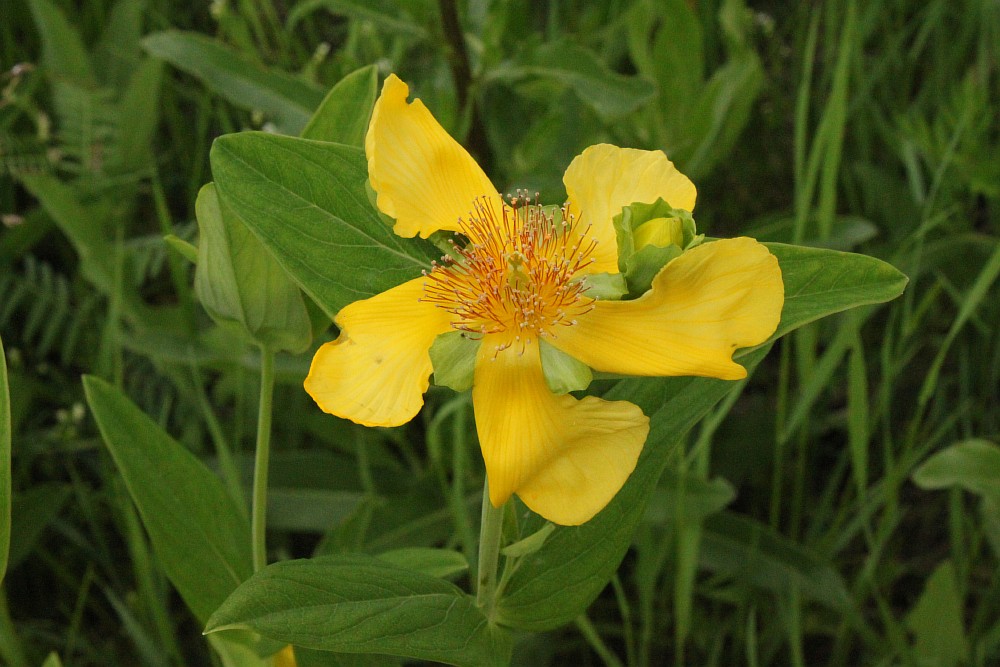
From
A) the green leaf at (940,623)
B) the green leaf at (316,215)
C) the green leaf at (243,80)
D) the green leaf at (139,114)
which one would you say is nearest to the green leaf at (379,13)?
the green leaf at (243,80)

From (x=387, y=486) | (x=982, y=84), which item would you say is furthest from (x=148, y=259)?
(x=982, y=84)

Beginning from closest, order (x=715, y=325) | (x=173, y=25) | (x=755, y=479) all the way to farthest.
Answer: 1. (x=715, y=325)
2. (x=755, y=479)
3. (x=173, y=25)

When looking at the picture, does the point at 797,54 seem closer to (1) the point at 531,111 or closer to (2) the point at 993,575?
(1) the point at 531,111

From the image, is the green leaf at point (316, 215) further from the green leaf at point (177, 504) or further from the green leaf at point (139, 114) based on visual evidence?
the green leaf at point (139, 114)

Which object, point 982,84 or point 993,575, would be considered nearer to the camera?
point 993,575

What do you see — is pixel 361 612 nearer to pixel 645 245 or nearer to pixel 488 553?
pixel 488 553

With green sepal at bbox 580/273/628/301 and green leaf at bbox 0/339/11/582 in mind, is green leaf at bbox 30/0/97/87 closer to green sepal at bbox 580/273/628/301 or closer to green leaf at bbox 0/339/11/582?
green leaf at bbox 0/339/11/582

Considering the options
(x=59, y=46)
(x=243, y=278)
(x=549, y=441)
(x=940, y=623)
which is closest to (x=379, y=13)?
(x=59, y=46)
